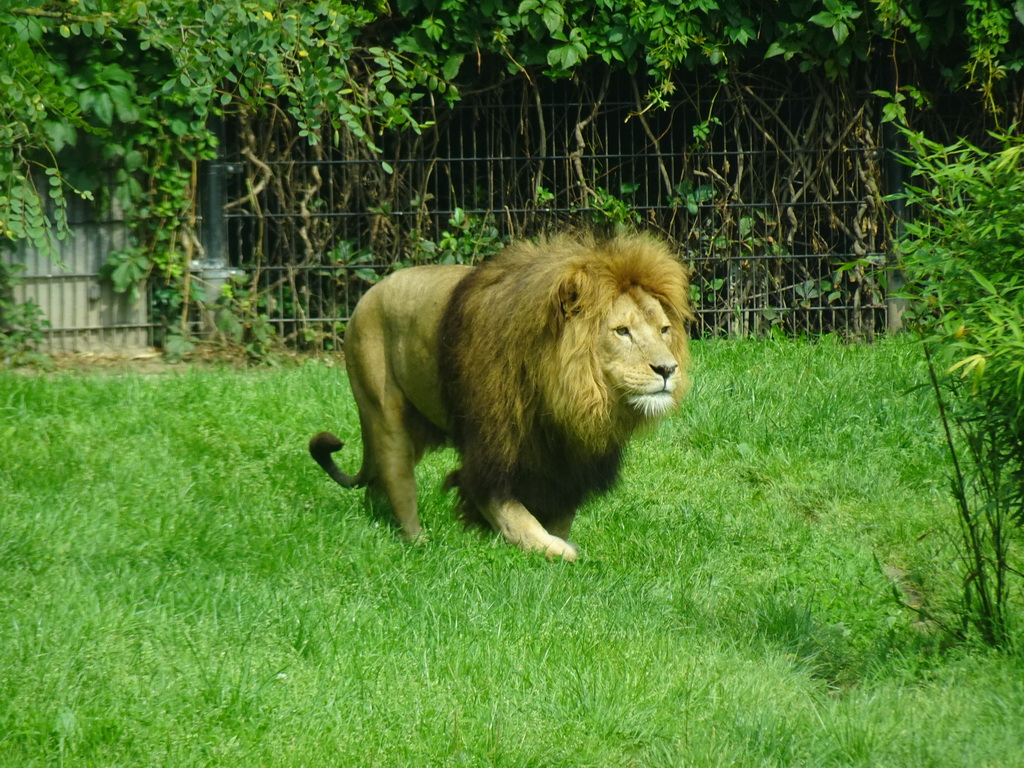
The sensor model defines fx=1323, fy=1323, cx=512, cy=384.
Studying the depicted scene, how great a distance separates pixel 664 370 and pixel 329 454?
2.07 metres

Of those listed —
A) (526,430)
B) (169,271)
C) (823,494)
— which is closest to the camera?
(526,430)

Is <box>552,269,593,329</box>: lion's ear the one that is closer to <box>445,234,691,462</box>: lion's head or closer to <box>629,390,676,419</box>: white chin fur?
<box>445,234,691,462</box>: lion's head

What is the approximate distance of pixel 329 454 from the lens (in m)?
6.58

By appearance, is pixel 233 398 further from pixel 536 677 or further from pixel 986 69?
pixel 986 69

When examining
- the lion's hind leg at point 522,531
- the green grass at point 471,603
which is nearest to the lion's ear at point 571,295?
the lion's hind leg at point 522,531

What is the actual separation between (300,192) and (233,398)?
2560 millimetres

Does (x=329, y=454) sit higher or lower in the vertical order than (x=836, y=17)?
lower

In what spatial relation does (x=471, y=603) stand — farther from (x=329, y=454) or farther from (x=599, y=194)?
(x=599, y=194)

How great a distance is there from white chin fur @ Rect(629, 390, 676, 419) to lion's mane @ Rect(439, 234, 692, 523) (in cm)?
9

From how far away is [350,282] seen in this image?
1014cm

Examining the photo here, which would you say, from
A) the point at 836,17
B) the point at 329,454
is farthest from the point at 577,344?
the point at 836,17

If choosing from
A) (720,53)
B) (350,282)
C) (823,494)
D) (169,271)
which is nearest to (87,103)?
(169,271)

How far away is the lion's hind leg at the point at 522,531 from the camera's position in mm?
5539

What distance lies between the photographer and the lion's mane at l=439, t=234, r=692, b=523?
5.29m
